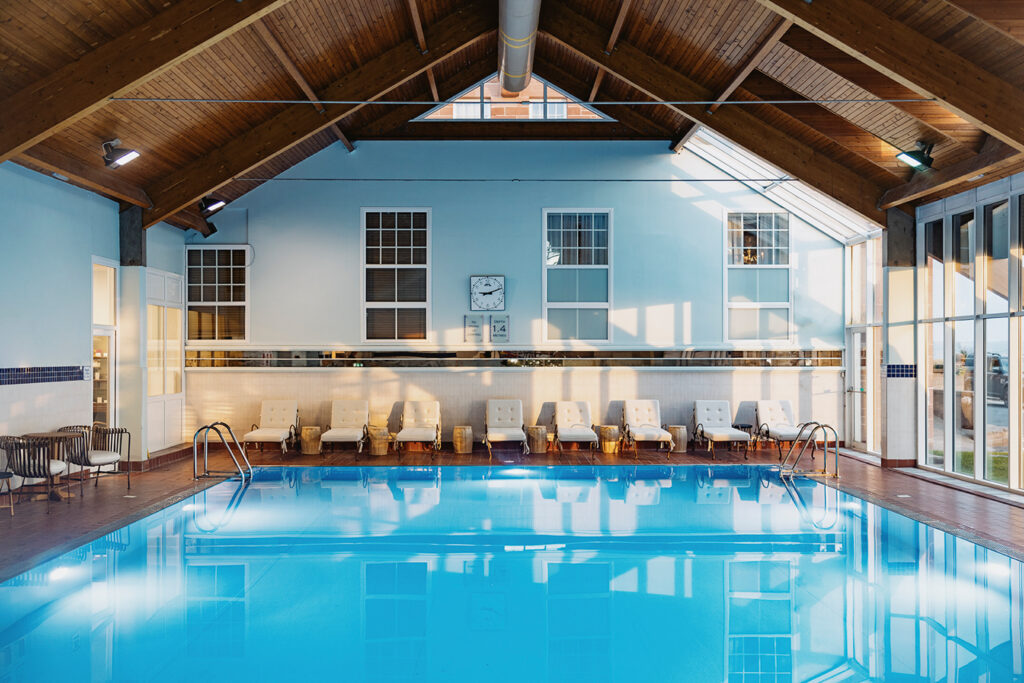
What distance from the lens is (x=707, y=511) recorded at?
25.0ft

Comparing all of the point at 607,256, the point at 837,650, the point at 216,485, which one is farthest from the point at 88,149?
the point at 837,650

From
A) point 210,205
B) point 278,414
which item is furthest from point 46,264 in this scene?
point 278,414

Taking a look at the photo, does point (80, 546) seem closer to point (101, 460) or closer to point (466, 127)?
point (101, 460)

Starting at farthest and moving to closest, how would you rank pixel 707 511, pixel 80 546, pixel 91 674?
pixel 707 511 < pixel 80 546 < pixel 91 674

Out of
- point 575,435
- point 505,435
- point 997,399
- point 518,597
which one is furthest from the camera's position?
point 505,435

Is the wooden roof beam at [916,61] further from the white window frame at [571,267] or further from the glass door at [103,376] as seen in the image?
the glass door at [103,376]

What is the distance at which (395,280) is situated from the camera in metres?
11.8

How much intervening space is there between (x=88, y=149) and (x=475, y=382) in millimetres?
6431

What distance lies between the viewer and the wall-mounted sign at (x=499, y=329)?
11750mm

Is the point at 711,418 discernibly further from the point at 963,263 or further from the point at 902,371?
the point at 963,263

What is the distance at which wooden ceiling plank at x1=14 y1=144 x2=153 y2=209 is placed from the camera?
7.32 metres

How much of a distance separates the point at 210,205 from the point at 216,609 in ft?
25.0

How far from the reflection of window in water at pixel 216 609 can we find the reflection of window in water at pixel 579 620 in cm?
193

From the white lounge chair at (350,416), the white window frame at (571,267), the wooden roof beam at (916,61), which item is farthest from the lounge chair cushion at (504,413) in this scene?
the wooden roof beam at (916,61)
